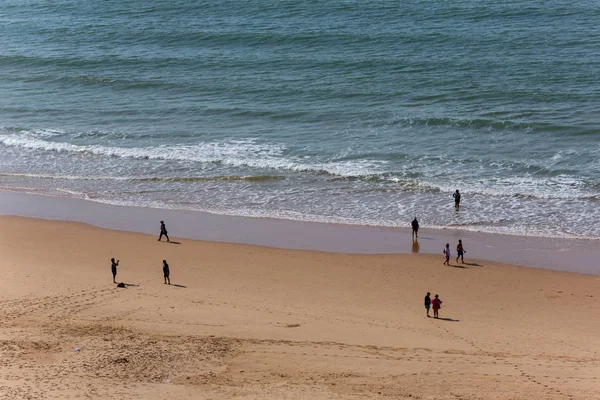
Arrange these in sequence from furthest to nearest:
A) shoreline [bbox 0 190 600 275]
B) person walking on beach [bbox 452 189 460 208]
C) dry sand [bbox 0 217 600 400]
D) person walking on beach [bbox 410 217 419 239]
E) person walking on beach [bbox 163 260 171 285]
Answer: person walking on beach [bbox 452 189 460 208] → person walking on beach [bbox 410 217 419 239] → shoreline [bbox 0 190 600 275] → person walking on beach [bbox 163 260 171 285] → dry sand [bbox 0 217 600 400]

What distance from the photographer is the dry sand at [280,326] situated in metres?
18.6

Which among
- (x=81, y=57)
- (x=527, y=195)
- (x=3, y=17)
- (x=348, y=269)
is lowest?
(x=348, y=269)

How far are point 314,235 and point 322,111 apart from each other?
48.8 feet

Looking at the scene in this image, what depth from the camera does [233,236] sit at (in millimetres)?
29766

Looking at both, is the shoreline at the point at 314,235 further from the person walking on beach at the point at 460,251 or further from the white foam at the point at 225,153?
the white foam at the point at 225,153

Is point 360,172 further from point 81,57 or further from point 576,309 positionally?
point 81,57

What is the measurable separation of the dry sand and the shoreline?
0.84m

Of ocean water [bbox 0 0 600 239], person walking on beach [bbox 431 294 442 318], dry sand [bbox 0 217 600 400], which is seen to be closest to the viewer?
dry sand [bbox 0 217 600 400]

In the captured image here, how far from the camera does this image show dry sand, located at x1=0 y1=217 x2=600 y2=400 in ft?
61.0

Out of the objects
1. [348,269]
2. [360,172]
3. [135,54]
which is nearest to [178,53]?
[135,54]

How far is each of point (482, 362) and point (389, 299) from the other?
4890mm

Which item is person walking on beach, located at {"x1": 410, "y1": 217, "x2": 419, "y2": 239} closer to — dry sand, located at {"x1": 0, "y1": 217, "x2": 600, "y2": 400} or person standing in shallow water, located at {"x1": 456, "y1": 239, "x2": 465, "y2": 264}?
dry sand, located at {"x1": 0, "y1": 217, "x2": 600, "y2": 400}

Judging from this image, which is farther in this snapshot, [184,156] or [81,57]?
[81,57]

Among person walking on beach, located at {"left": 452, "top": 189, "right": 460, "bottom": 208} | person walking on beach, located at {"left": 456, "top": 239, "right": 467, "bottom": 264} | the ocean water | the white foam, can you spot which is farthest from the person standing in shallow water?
the white foam
